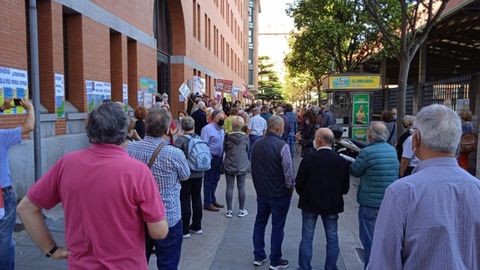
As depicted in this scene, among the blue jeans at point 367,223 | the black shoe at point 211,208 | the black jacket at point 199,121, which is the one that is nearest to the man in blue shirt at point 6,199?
the blue jeans at point 367,223

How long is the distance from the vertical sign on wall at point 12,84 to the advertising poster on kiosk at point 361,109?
32.1ft

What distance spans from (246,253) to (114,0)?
33.1ft

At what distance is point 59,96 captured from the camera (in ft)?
33.3

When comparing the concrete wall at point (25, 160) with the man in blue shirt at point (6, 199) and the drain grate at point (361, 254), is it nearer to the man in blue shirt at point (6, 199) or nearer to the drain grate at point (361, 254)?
the man in blue shirt at point (6, 199)

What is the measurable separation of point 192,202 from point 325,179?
8.01 ft

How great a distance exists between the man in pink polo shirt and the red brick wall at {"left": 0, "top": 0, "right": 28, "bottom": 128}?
6.35m

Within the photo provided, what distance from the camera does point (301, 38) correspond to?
27.0 metres

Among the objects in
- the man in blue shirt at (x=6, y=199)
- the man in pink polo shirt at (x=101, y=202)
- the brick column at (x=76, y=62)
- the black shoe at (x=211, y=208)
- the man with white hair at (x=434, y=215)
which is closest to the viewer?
the man with white hair at (x=434, y=215)

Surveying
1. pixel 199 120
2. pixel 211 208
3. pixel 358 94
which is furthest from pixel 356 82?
pixel 211 208

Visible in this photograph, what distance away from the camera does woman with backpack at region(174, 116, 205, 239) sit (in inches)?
245

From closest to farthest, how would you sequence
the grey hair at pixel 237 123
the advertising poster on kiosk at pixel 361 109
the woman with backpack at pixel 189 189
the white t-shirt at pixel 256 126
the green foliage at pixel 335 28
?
the woman with backpack at pixel 189 189
the grey hair at pixel 237 123
the white t-shirt at pixel 256 126
the advertising poster on kiosk at pixel 361 109
the green foliage at pixel 335 28

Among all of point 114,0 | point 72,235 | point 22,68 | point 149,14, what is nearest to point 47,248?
point 72,235

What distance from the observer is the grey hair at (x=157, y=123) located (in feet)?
12.9

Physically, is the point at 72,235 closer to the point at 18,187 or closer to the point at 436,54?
the point at 18,187
